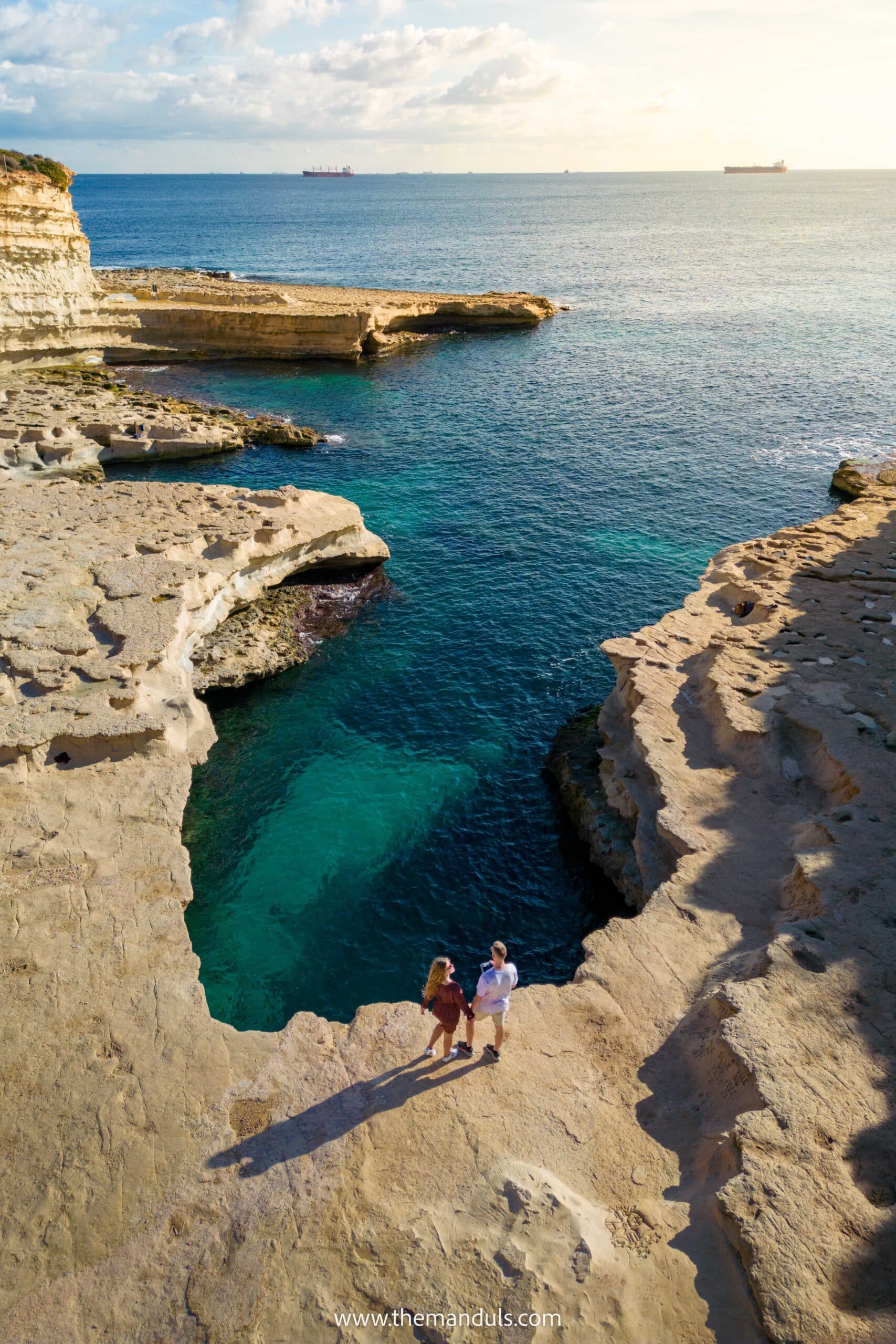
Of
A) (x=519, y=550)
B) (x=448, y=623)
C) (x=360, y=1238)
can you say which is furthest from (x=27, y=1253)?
(x=519, y=550)

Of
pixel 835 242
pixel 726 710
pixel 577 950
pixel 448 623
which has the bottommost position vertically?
pixel 577 950

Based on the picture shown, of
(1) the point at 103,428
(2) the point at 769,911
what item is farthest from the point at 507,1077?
(1) the point at 103,428

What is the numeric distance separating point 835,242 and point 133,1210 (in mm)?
193990

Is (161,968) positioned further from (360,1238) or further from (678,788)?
(678,788)

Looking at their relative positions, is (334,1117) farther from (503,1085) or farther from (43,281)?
(43,281)

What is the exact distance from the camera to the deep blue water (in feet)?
68.4

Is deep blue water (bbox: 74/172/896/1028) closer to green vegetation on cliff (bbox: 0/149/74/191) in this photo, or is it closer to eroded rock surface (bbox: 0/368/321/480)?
eroded rock surface (bbox: 0/368/321/480)

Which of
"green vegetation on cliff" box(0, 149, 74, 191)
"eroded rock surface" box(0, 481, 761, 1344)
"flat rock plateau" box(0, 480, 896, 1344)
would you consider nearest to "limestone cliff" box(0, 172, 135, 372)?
"green vegetation on cliff" box(0, 149, 74, 191)

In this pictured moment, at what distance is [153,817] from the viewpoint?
18.6 meters

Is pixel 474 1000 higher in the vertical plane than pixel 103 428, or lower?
lower

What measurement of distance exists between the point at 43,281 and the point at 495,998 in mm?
63873

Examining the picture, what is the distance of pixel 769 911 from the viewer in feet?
54.3

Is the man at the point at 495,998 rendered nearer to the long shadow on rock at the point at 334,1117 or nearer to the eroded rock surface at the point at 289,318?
the long shadow on rock at the point at 334,1117

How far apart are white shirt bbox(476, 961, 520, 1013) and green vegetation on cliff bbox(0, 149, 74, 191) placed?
61405 millimetres
